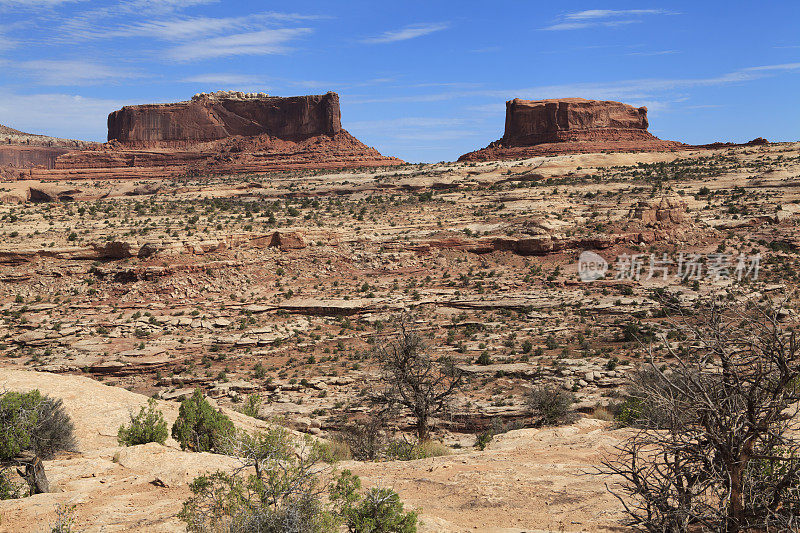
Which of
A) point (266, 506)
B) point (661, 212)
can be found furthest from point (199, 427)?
point (661, 212)

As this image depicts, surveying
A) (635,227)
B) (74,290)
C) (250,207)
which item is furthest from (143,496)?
(250,207)

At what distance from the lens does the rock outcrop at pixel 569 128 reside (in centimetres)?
7762

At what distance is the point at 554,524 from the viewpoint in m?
7.56

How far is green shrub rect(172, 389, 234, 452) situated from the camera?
11.9 m

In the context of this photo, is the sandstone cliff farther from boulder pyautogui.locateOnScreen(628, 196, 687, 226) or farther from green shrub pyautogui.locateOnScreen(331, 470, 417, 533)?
green shrub pyautogui.locateOnScreen(331, 470, 417, 533)

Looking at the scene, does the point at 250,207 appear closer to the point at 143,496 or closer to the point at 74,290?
the point at 74,290

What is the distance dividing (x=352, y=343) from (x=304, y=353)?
2.19 meters

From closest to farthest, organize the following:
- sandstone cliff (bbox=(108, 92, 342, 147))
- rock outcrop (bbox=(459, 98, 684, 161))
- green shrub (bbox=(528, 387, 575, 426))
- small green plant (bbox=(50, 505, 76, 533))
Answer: small green plant (bbox=(50, 505, 76, 533)), green shrub (bbox=(528, 387, 575, 426)), rock outcrop (bbox=(459, 98, 684, 161)), sandstone cliff (bbox=(108, 92, 342, 147))

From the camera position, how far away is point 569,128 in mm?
80312

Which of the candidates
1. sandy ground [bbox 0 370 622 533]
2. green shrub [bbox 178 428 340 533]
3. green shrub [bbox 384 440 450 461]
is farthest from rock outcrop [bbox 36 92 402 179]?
green shrub [bbox 178 428 340 533]

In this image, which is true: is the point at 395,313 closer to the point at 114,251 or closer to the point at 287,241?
the point at 287,241

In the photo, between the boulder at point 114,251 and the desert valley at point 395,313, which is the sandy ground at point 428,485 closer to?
the desert valley at point 395,313

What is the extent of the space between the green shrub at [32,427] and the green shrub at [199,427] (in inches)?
79.9

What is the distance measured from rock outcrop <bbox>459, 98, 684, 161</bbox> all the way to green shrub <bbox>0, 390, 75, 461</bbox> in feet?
231
